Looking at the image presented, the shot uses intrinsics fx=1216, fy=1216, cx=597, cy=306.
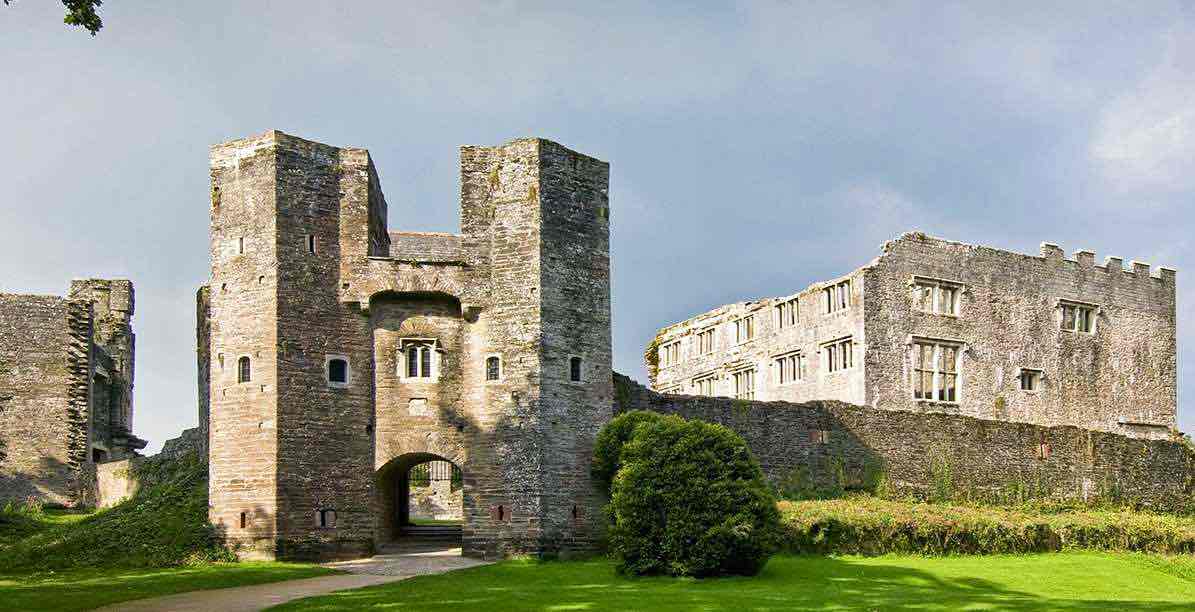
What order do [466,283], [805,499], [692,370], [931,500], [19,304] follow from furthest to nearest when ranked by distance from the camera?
[692,370] < [19,304] < [931,500] < [805,499] < [466,283]

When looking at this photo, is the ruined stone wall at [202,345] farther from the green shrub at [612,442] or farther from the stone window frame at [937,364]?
the stone window frame at [937,364]

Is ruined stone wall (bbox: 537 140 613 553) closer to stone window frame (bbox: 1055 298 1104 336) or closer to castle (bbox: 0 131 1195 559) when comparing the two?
castle (bbox: 0 131 1195 559)

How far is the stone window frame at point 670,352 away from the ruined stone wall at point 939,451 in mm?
18486

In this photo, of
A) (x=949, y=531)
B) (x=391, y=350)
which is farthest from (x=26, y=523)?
(x=949, y=531)

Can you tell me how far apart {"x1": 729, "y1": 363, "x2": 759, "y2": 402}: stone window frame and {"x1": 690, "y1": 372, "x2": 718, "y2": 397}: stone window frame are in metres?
1.10

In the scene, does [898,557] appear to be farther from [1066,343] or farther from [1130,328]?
[1130,328]

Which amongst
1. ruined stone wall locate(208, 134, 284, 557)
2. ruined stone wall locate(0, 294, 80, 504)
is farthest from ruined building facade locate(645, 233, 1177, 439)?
ruined stone wall locate(0, 294, 80, 504)

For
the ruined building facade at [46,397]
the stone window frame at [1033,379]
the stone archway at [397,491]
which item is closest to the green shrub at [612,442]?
the stone archway at [397,491]

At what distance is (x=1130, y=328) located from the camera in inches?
2089

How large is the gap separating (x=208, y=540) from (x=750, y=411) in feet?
53.3

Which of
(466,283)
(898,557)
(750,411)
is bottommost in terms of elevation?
(898,557)

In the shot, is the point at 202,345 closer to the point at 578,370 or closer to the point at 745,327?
the point at 578,370

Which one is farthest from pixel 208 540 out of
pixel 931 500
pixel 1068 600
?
pixel 931 500

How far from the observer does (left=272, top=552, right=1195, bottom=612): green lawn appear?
2208 cm
